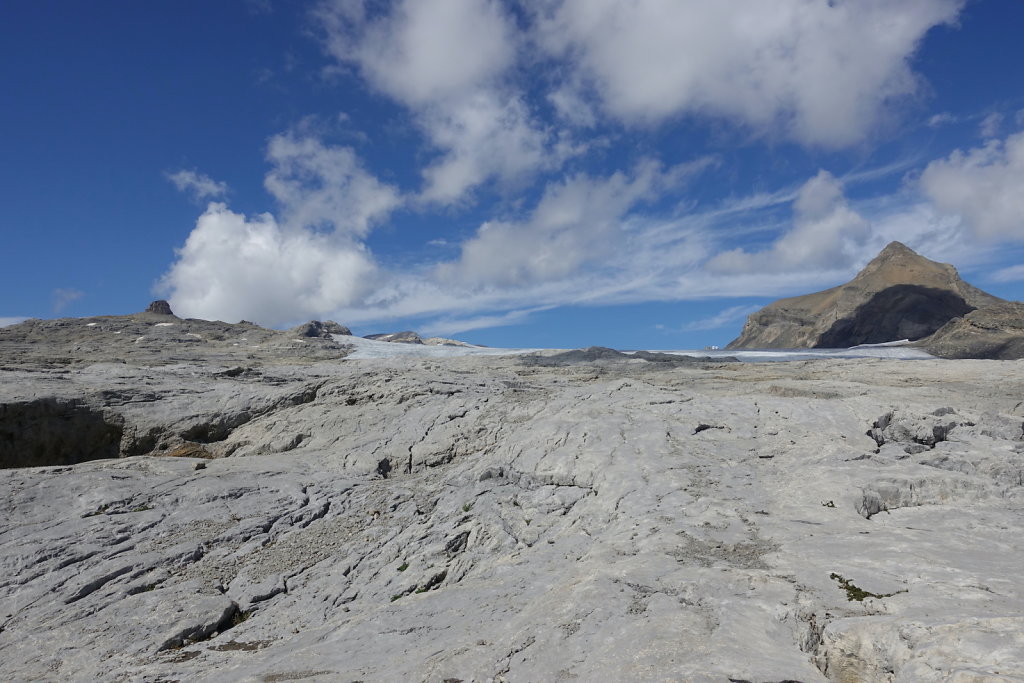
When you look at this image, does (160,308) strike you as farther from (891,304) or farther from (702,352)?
(891,304)

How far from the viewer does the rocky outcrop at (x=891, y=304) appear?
299ft

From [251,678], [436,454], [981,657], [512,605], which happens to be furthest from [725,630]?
[436,454]

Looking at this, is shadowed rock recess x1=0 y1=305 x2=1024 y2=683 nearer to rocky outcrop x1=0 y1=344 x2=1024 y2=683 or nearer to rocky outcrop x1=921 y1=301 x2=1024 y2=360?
rocky outcrop x1=0 y1=344 x2=1024 y2=683

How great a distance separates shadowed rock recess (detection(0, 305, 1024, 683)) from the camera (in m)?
7.48

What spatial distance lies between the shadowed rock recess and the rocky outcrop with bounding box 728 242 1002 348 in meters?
76.6

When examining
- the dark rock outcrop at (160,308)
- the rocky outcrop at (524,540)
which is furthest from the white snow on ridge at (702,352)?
the rocky outcrop at (524,540)

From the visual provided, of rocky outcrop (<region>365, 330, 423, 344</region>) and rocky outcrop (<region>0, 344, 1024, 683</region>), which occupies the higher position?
rocky outcrop (<region>365, 330, 423, 344</region>)

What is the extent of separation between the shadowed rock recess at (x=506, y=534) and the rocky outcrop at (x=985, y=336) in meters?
41.4

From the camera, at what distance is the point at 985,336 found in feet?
203

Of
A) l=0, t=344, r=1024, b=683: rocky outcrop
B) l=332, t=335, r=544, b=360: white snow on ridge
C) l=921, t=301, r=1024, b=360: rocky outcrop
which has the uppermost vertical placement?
l=332, t=335, r=544, b=360: white snow on ridge

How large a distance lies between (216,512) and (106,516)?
275 cm

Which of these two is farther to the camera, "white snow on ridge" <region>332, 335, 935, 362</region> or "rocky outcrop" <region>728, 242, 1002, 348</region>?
"rocky outcrop" <region>728, 242, 1002, 348</region>

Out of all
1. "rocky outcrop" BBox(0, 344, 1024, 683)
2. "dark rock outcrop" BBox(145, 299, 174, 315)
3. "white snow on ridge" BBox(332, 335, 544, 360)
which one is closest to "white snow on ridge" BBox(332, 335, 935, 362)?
"white snow on ridge" BBox(332, 335, 544, 360)

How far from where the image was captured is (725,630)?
7.28m
